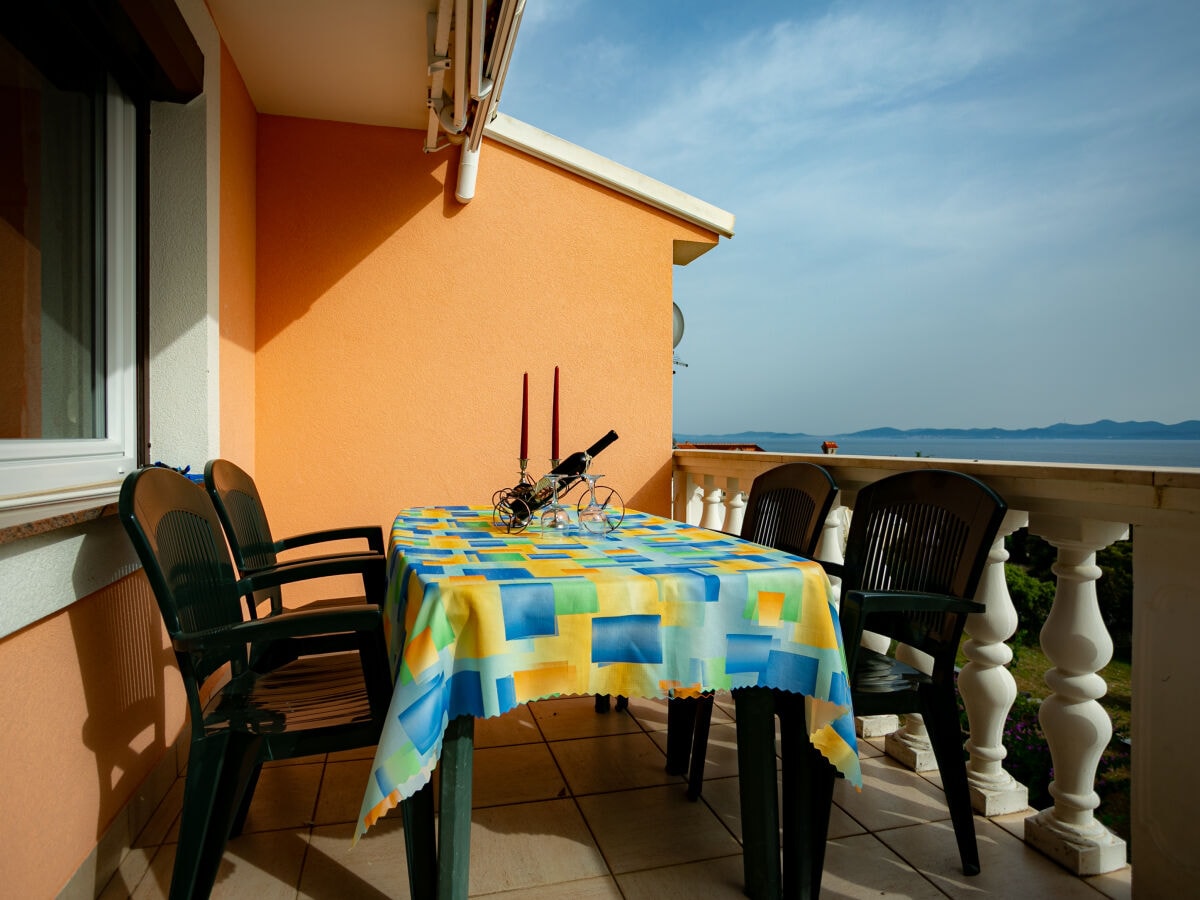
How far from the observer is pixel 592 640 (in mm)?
1232

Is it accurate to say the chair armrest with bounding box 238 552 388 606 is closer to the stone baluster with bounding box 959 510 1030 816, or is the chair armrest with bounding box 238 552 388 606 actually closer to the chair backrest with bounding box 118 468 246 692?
the chair backrest with bounding box 118 468 246 692

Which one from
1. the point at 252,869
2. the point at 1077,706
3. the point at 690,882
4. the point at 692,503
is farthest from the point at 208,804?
the point at 692,503

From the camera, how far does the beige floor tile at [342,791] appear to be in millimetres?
1927

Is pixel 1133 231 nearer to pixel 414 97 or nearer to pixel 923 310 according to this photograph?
pixel 923 310

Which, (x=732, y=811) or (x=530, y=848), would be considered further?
(x=732, y=811)

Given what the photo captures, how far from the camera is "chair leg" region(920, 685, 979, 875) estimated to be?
1635 mm

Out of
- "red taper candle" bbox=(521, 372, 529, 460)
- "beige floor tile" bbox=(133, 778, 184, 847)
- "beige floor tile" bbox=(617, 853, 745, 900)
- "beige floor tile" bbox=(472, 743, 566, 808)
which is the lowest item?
"beige floor tile" bbox=(472, 743, 566, 808)

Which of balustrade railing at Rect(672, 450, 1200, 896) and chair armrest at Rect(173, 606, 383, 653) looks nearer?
chair armrest at Rect(173, 606, 383, 653)

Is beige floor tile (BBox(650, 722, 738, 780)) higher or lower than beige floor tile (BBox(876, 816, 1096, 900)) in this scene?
lower

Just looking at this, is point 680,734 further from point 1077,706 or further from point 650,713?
point 1077,706

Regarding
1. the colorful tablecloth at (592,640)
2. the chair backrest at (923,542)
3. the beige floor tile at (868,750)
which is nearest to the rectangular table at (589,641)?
the colorful tablecloth at (592,640)

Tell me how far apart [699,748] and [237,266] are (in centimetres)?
259

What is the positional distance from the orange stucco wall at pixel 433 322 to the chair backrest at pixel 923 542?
1.93 meters

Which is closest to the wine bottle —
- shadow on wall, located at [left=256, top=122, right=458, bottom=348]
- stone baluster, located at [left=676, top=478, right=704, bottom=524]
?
stone baluster, located at [left=676, top=478, right=704, bottom=524]
